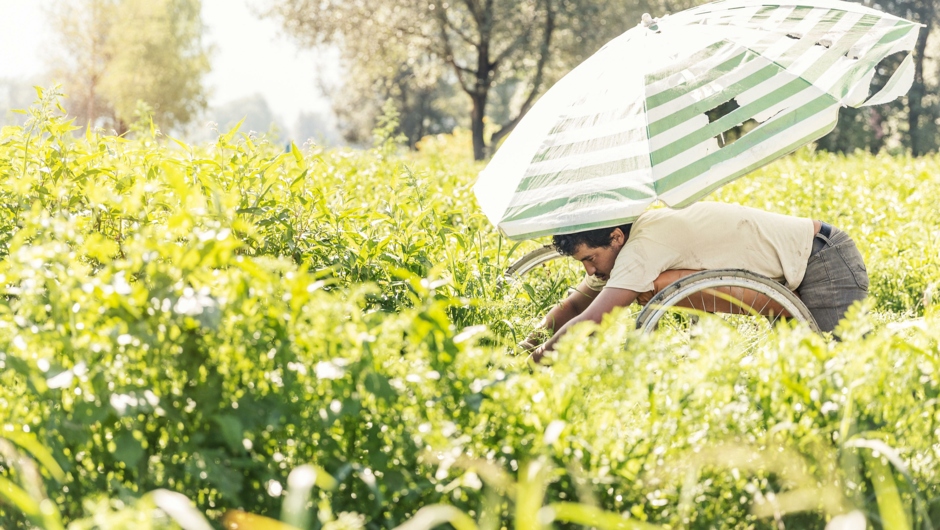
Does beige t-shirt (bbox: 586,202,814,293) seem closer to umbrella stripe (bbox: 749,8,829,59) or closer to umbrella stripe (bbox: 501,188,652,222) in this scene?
umbrella stripe (bbox: 501,188,652,222)

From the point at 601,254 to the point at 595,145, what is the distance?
1.83ft

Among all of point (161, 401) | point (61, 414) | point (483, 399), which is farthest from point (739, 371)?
point (61, 414)

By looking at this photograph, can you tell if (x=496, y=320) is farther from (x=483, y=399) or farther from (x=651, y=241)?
(x=483, y=399)

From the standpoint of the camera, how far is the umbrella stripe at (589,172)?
3511 mm

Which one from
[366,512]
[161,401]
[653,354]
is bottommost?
[366,512]

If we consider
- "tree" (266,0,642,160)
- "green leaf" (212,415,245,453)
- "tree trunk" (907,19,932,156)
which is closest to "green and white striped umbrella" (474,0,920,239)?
"green leaf" (212,415,245,453)

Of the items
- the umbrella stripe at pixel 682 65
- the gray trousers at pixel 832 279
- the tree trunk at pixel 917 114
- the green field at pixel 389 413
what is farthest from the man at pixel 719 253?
the tree trunk at pixel 917 114

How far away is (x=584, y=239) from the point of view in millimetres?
3822

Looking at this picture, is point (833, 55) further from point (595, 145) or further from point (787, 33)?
point (595, 145)

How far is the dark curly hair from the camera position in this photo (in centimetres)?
381

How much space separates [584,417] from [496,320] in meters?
1.89

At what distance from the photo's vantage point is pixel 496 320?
168 inches

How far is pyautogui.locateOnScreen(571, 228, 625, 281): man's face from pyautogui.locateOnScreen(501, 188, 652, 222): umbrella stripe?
350 millimetres

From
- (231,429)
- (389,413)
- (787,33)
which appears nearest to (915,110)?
(787,33)
